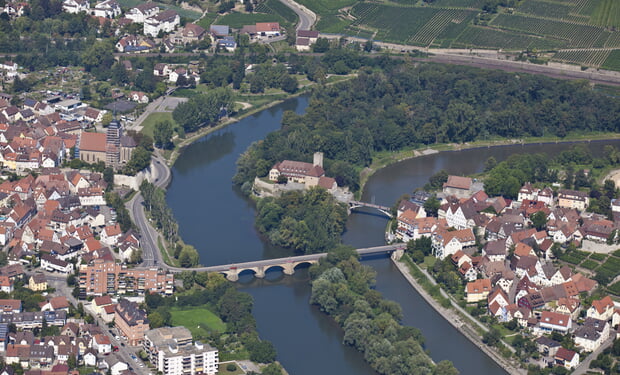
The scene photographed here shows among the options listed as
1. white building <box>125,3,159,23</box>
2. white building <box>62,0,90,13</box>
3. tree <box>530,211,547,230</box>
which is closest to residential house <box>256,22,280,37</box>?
white building <box>125,3,159,23</box>

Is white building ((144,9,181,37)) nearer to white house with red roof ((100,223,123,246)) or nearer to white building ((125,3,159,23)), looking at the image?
white building ((125,3,159,23))

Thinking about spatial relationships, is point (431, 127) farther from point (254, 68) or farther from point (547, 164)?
point (254, 68)

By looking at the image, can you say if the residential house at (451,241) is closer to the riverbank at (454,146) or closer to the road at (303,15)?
the riverbank at (454,146)

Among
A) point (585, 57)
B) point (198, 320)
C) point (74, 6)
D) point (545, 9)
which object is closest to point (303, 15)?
point (74, 6)

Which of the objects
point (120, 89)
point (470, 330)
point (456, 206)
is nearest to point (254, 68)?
point (120, 89)

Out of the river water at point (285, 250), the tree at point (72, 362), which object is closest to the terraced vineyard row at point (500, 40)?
the river water at point (285, 250)
